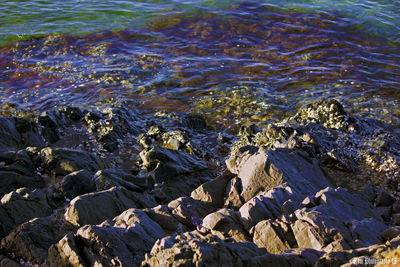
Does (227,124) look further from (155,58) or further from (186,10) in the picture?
(186,10)

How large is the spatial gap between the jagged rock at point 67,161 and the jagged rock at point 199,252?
5.08 m

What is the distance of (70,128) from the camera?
45.1 ft

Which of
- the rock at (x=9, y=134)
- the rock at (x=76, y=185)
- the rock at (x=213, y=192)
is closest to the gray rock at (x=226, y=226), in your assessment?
the rock at (x=213, y=192)

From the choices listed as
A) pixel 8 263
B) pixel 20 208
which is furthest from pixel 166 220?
pixel 20 208

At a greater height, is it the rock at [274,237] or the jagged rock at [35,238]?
the rock at [274,237]

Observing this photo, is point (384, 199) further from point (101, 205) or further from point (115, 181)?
point (101, 205)

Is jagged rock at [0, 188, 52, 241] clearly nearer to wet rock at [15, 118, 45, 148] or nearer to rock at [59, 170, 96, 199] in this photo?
rock at [59, 170, 96, 199]

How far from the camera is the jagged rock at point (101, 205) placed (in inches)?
318

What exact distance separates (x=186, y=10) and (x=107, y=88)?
1089 cm

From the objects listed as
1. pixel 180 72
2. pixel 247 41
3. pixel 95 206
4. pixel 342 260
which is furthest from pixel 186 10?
pixel 342 260

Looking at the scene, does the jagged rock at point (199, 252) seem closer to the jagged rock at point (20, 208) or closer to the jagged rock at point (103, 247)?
the jagged rock at point (103, 247)

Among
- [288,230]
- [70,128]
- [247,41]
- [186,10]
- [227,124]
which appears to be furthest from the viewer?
[186,10]

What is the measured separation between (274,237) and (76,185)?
4977 mm

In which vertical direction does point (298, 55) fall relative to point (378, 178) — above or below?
above
